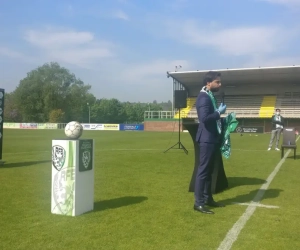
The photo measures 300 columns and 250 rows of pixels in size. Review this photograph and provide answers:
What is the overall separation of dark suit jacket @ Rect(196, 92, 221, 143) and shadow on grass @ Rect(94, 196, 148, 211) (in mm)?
1518

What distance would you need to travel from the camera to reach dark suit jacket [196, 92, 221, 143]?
5.54 metres

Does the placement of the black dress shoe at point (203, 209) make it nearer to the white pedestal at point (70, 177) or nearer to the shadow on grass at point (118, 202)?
the shadow on grass at point (118, 202)

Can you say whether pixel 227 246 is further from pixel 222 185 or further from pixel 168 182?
pixel 168 182

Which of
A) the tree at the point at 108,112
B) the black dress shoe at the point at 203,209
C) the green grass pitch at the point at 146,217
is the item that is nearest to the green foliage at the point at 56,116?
the tree at the point at 108,112

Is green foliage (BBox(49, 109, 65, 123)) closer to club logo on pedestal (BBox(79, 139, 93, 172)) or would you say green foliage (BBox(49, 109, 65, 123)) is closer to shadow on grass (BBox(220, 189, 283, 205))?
shadow on grass (BBox(220, 189, 283, 205))

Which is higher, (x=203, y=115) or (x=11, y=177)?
(x=203, y=115)

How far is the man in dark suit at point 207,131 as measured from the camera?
5586 millimetres

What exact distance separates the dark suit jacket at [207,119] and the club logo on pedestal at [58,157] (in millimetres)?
2000

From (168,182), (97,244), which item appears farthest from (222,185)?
(97,244)

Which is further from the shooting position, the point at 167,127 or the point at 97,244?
the point at 167,127

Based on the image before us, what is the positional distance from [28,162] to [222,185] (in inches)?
274

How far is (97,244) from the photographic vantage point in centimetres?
415

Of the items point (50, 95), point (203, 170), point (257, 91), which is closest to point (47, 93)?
point (50, 95)

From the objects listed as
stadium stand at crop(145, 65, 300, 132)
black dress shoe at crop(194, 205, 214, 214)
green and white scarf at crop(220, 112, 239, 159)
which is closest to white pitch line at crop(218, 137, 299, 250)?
black dress shoe at crop(194, 205, 214, 214)
